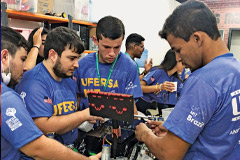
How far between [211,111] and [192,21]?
405mm

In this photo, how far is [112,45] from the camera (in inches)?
67.7

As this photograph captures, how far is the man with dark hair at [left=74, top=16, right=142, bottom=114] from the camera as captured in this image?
1721 millimetres

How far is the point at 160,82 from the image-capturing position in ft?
9.11

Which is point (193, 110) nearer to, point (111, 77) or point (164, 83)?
point (111, 77)

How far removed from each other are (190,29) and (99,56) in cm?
103

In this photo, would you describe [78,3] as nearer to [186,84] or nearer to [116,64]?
[116,64]

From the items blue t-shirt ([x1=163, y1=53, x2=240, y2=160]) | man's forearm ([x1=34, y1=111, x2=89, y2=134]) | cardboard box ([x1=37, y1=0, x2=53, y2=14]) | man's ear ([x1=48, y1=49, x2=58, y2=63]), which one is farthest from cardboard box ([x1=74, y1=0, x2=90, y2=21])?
blue t-shirt ([x1=163, y1=53, x2=240, y2=160])

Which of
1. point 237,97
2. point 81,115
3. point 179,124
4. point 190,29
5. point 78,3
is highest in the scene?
point 78,3

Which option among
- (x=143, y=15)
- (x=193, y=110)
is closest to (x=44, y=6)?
(x=193, y=110)

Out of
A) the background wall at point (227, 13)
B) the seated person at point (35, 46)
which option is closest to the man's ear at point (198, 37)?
the seated person at point (35, 46)

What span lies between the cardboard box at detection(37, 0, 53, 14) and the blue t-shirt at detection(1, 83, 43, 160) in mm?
1832

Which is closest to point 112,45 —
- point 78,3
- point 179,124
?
point 179,124

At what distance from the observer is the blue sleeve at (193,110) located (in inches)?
33.7

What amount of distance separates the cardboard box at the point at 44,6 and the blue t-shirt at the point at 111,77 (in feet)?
3.58
